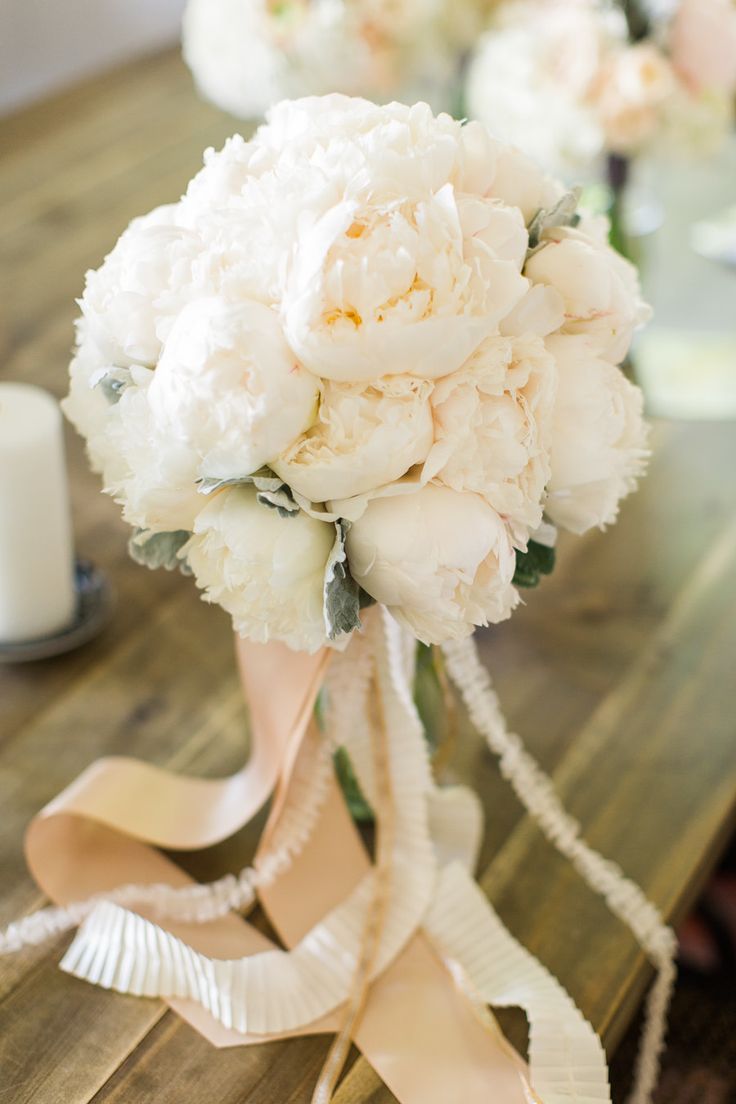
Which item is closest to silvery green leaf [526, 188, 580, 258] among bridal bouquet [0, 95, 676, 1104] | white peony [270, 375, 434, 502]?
bridal bouquet [0, 95, 676, 1104]

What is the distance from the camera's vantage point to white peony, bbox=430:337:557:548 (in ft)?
1.61

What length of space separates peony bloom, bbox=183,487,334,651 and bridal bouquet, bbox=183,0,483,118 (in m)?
0.94

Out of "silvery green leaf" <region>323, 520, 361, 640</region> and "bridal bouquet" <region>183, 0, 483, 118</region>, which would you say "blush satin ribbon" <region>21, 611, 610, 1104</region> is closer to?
"silvery green leaf" <region>323, 520, 361, 640</region>

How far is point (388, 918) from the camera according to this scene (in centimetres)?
68

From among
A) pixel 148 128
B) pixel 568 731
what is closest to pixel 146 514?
pixel 568 731

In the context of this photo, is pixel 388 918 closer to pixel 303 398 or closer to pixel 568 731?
pixel 568 731

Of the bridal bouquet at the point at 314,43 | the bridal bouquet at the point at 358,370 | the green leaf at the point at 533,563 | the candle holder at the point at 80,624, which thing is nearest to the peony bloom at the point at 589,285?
the bridal bouquet at the point at 358,370

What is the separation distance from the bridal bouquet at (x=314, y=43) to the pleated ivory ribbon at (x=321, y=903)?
875mm

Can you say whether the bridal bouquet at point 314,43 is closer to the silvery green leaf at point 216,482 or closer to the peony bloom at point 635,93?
the peony bloom at point 635,93

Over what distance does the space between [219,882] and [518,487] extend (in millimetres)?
341

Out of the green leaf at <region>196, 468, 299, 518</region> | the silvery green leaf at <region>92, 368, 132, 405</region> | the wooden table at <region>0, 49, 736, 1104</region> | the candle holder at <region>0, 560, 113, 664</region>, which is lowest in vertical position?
the wooden table at <region>0, 49, 736, 1104</region>

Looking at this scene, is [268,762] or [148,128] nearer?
[268,762]

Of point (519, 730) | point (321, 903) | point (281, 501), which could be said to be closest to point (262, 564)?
point (281, 501)

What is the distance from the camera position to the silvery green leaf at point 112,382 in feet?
1.76
